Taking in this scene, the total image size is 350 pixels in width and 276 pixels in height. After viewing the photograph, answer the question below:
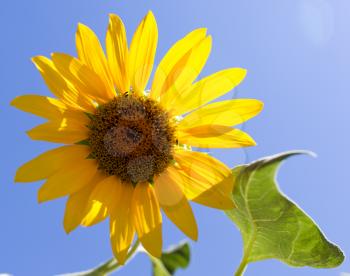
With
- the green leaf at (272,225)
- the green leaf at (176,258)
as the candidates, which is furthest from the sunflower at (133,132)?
the green leaf at (176,258)

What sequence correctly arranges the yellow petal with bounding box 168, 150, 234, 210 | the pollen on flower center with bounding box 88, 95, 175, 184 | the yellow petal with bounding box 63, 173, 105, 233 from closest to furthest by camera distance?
the yellow petal with bounding box 168, 150, 234, 210
the yellow petal with bounding box 63, 173, 105, 233
the pollen on flower center with bounding box 88, 95, 175, 184

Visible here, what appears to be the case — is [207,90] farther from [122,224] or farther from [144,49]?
[122,224]

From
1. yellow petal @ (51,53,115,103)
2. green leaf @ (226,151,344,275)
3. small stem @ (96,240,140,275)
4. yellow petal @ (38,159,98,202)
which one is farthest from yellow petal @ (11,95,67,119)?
green leaf @ (226,151,344,275)

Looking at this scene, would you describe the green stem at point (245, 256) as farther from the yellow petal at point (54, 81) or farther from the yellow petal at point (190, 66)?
the yellow petal at point (54, 81)

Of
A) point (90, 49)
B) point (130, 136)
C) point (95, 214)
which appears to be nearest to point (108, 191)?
point (95, 214)

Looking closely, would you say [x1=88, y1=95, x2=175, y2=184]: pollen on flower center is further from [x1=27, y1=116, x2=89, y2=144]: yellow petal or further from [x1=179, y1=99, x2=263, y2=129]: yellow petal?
[x1=179, y1=99, x2=263, y2=129]: yellow petal

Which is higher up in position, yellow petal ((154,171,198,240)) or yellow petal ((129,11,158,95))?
yellow petal ((129,11,158,95))

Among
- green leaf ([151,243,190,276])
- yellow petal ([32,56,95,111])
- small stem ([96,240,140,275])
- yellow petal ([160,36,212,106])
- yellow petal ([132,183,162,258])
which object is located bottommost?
green leaf ([151,243,190,276])
